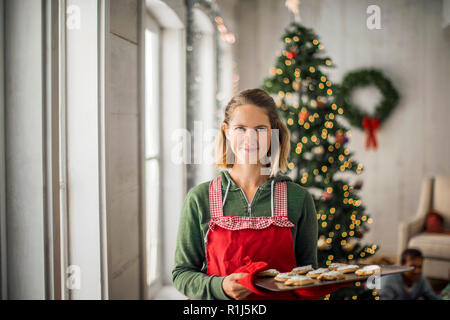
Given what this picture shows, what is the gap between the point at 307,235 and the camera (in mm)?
1052

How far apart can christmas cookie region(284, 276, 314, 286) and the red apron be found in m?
0.12

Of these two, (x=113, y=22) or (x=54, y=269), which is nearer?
(x=54, y=269)

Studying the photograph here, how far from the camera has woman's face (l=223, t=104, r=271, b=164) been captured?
1.00m

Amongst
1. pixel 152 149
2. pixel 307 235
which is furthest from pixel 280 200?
pixel 152 149

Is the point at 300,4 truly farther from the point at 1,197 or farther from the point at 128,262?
the point at 1,197

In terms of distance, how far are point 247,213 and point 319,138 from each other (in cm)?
161

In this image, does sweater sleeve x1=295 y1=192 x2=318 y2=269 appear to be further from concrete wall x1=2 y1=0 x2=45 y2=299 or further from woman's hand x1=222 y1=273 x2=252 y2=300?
concrete wall x1=2 y1=0 x2=45 y2=299

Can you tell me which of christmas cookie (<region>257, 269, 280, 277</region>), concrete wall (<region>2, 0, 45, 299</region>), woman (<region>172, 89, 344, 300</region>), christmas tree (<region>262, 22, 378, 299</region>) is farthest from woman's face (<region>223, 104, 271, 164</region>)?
christmas tree (<region>262, 22, 378, 299</region>)

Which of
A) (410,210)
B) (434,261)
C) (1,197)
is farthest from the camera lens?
(410,210)

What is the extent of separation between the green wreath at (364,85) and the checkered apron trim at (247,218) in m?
3.41

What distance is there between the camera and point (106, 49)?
140 centimetres

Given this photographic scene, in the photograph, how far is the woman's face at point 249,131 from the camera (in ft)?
3.27

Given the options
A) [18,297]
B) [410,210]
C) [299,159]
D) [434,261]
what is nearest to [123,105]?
[18,297]
